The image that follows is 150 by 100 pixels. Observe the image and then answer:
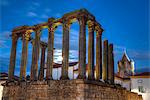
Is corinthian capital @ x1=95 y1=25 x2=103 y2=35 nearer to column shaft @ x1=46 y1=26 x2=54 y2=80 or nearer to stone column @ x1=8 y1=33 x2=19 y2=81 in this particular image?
column shaft @ x1=46 y1=26 x2=54 y2=80

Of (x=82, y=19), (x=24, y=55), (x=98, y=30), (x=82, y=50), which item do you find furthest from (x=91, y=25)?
(x=24, y=55)

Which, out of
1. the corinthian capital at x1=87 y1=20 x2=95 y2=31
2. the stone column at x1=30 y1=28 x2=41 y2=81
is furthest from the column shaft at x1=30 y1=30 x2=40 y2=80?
the corinthian capital at x1=87 y1=20 x2=95 y2=31

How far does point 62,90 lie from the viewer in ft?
40.4

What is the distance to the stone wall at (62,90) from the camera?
1160cm

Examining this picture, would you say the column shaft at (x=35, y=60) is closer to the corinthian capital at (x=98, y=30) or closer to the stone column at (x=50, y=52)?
the stone column at (x=50, y=52)

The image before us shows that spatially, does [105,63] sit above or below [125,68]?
below

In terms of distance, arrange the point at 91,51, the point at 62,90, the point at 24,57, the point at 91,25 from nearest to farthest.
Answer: the point at 62,90, the point at 91,51, the point at 91,25, the point at 24,57

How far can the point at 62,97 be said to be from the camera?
12266 millimetres

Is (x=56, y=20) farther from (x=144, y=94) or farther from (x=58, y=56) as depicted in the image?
(x=144, y=94)

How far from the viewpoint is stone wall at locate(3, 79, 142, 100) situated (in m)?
11.6

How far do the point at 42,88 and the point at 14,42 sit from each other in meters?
6.58

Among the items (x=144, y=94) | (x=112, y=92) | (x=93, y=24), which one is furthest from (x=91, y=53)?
(x=144, y=94)

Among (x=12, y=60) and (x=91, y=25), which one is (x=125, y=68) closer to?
(x=12, y=60)

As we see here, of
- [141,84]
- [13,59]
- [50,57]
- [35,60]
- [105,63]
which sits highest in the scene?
[13,59]
